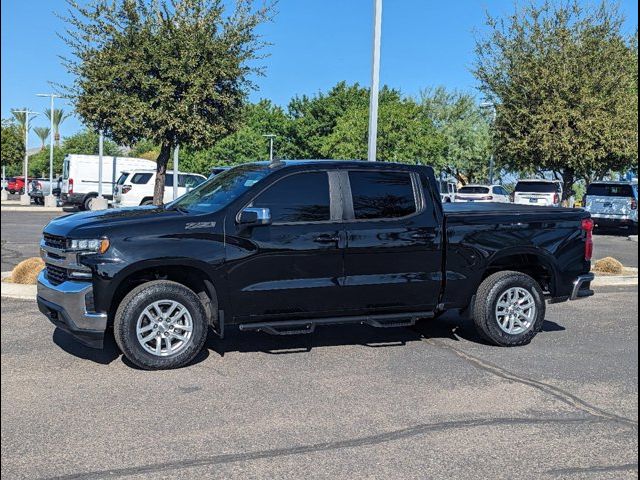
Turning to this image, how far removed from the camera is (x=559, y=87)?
1648 cm

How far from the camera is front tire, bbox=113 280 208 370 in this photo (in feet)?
19.6

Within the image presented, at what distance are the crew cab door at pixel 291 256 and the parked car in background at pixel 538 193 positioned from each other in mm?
21570

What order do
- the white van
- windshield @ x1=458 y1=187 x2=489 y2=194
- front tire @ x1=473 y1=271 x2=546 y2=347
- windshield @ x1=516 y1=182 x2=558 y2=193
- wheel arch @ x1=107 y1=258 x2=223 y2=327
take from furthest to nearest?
1. the white van
2. windshield @ x1=458 y1=187 x2=489 y2=194
3. windshield @ x1=516 y1=182 x2=558 y2=193
4. front tire @ x1=473 y1=271 x2=546 y2=347
5. wheel arch @ x1=107 y1=258 x2=223 y2=327

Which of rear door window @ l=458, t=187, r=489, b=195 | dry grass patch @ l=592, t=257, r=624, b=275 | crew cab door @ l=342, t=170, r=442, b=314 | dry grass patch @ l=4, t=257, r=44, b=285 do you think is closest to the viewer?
crew cab door @ l=342, t=170, r=442, b=314

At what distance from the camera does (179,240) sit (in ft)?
20.0

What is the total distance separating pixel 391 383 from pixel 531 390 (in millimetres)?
1108

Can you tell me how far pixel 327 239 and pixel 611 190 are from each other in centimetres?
2121

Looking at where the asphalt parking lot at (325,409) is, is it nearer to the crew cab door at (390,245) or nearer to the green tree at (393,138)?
the crew cab door at (390,245)

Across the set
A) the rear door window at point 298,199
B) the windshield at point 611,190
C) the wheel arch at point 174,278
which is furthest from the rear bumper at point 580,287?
the windshield at point 611,190

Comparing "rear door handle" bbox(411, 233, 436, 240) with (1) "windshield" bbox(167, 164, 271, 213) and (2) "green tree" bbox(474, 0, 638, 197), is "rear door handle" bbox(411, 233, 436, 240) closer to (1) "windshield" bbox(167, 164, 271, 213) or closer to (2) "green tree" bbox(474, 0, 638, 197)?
(1) "windshield" bbox(167, 164, 271, 213)

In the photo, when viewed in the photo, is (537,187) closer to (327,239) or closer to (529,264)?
(529,264)

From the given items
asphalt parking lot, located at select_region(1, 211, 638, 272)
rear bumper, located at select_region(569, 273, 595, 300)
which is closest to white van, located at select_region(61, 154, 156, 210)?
asphalt parking lot, located at select_region(1, 211, 638, 272)

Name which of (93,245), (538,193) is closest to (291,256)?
(93,245)

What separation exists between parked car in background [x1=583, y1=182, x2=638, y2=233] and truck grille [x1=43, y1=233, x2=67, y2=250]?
21.9 metres
